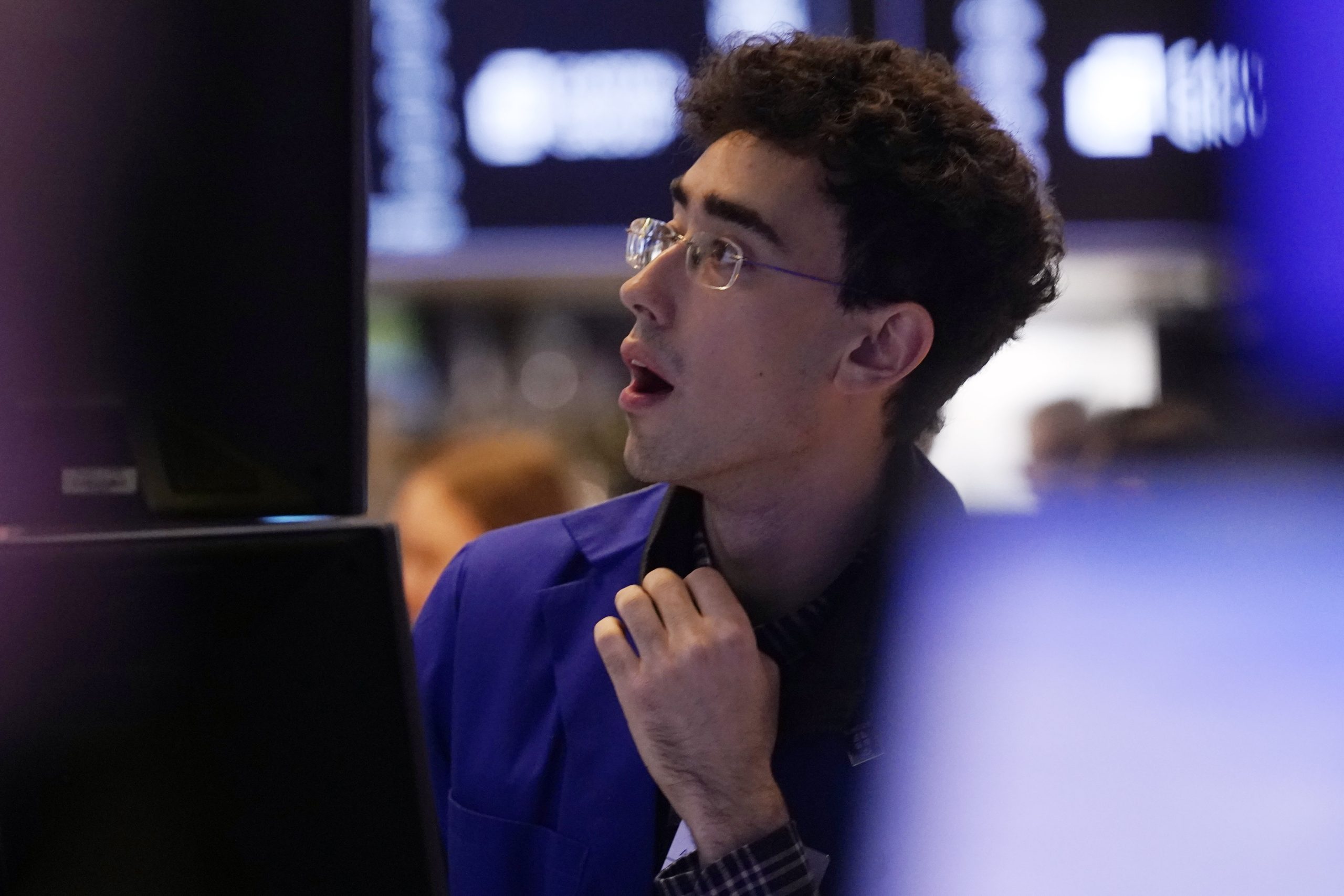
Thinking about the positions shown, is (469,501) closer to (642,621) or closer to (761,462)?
(761,462)

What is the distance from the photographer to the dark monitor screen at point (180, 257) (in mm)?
665

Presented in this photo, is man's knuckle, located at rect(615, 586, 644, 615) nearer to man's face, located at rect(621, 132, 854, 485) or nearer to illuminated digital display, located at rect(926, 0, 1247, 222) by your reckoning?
man's face, located at rect(621, 132, 854, 485)

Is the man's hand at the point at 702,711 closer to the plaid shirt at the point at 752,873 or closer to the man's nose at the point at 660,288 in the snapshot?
the plaid shirt at the point at 752,873

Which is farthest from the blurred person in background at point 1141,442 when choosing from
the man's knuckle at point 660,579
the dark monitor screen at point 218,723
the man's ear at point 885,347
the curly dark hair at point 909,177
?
the dark monitor screen at point 218,723

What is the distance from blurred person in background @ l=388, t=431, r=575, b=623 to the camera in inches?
96.5

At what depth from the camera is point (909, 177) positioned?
54.9 inches

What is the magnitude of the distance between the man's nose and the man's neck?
197 millimetres

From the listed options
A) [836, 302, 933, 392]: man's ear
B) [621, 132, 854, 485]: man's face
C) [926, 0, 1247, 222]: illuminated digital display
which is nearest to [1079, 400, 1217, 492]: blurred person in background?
[926, 0, 1247, 222]: illuminated digital display

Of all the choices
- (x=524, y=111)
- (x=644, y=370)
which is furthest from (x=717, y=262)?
(x=524, y=111)

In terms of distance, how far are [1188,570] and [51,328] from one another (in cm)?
167

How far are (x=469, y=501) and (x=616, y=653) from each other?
53.2 inches

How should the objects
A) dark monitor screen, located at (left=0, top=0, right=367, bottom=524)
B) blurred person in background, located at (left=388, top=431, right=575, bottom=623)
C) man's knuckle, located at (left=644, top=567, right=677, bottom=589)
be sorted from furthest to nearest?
blurred person in background, located at (left=388, top=431, right=575, bottom=623), man's knuckle, located at (left=644, top=567, right=677, bottom=589), dark monitor screen, located at (left=0, top=0, right=367, bottom=524)

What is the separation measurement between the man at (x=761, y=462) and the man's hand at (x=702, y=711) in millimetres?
12

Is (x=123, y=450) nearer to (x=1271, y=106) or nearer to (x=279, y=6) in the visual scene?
(x=279, y=6)
